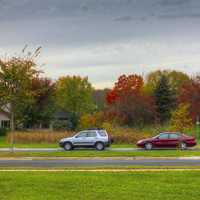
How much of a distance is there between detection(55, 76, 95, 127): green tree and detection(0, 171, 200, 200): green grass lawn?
8411 centimetres

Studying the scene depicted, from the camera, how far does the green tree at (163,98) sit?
3420 inches

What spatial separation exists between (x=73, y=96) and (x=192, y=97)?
23468mm

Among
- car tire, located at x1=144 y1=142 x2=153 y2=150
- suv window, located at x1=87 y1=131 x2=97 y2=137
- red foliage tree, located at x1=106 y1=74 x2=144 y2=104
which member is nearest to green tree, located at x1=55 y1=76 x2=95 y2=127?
red foliage tree, located at x1=106 y1=74 x2=144 y2=104

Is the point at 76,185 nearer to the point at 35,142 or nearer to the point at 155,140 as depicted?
the point at 155,140

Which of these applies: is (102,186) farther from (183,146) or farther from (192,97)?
(192,97)

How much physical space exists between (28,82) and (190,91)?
60042 mm

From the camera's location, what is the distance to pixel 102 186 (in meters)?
15.3

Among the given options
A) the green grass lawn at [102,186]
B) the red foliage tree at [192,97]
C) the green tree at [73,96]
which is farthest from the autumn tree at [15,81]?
the green tree at [73,96]

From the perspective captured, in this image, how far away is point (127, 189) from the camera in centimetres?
1471

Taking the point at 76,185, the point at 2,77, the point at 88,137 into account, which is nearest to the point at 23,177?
the point at 76,185

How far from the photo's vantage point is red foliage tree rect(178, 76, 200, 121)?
291 feet

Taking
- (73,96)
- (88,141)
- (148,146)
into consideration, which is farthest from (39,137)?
(73,96)

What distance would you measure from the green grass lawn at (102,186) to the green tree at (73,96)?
84.1m

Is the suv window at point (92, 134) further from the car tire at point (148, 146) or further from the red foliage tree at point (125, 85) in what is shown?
the red foliage tree at point (125, 85)
